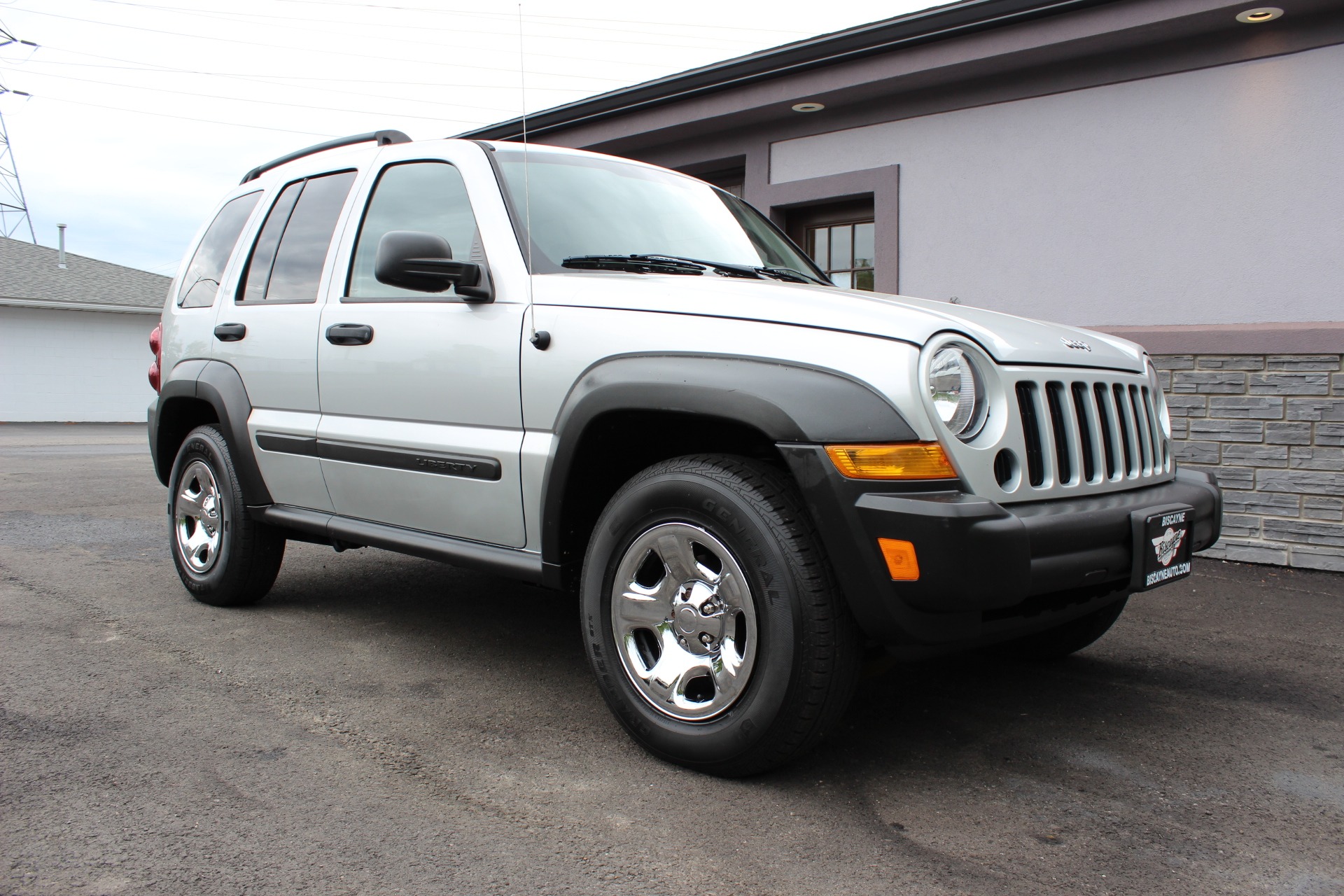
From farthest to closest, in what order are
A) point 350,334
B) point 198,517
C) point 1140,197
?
point 1140,197, point 198,517, point 350,334

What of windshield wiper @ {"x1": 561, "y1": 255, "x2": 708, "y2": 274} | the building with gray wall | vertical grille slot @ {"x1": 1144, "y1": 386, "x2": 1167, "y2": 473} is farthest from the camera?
the building with gray wall

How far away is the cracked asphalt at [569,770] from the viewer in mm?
2307

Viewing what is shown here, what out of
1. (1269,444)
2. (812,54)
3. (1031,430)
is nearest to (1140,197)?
(1269,444)

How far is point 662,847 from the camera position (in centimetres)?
241

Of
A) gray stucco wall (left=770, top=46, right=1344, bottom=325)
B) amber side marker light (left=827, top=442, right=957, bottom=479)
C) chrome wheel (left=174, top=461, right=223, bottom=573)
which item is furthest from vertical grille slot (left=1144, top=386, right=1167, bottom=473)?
chrome wheel (left=174, top=461, right=223, bottom=573)

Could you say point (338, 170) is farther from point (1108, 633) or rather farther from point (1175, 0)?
point (1175, 0)

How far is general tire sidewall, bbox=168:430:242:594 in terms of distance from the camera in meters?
4.49

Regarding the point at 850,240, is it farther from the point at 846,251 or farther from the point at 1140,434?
the point at 1140,434

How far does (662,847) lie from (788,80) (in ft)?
22.9

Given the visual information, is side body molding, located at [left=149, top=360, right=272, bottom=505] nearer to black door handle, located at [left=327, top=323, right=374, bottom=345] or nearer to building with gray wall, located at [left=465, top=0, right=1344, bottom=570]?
black door handle, located at [left=327, top=323, right=374, bottom=345]

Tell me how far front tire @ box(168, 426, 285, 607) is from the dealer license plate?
139 inches

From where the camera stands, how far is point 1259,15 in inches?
242

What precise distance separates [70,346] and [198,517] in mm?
23676

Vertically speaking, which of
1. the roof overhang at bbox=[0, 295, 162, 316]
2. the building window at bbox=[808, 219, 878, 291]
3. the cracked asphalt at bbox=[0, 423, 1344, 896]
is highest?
the roof overhang at bbox=[0, 295, 162, 316]
